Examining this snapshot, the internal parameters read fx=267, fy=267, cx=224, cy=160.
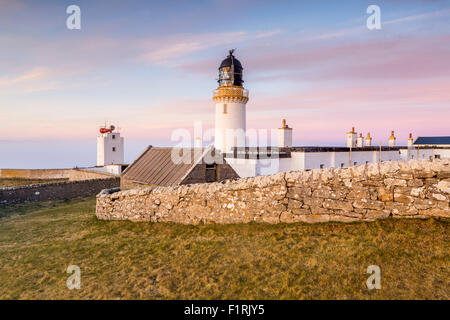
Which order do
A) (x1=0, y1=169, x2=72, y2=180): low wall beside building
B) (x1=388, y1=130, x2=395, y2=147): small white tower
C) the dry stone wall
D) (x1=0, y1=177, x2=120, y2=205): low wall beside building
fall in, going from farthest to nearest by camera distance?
(x1=0, y1=169, x2=72, y2=180): low wall beside building < (x1=388, y1=130, x2=395, y2=147): small white tower < (x1=0, y1=177, x2=120, y2=205): low wall beside building < the dry stone wall

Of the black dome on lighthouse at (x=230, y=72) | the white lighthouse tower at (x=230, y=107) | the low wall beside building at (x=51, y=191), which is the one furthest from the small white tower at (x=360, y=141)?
the low wall beside building at (x=51, y=191)

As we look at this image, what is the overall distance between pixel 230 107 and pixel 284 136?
6.20 metres

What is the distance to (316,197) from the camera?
7715 millimetres

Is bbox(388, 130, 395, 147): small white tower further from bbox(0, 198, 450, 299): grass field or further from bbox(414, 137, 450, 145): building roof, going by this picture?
bbox(0, 198, 450, 299): grass field

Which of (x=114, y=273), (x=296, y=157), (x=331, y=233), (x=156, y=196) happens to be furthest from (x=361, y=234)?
(x=296, y=157)

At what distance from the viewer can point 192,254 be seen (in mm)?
6699

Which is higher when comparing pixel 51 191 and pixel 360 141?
pixel 360 141

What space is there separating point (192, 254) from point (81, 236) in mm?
4937

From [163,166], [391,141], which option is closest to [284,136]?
[163,166]

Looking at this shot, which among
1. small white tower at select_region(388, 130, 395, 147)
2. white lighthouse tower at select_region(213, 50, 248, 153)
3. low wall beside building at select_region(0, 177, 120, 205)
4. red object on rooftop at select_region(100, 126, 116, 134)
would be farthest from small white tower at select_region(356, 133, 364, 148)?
red object on rooftop at select_region(100, 126, 116, 134)

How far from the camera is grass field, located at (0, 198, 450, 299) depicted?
480 cm

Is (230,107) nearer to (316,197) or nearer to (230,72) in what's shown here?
(230,72)

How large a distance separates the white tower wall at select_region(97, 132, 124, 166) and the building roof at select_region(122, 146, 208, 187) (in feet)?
114
